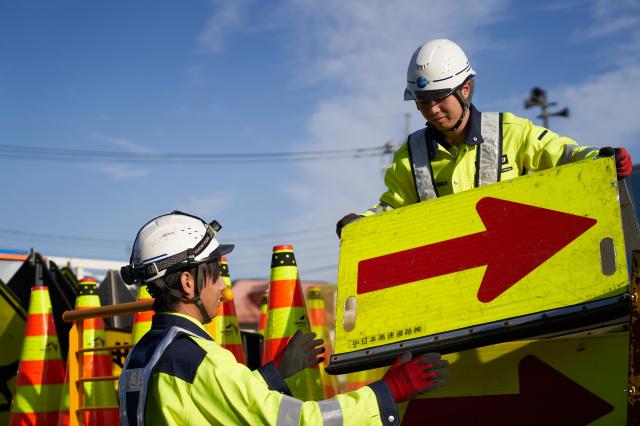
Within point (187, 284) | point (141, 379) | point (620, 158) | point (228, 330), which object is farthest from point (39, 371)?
point (620, 158)

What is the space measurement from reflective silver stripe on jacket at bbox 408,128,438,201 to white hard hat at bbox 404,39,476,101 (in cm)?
42

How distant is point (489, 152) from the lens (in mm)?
5121

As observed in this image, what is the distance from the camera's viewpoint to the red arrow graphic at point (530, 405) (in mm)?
4098

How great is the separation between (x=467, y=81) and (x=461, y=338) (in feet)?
6.30

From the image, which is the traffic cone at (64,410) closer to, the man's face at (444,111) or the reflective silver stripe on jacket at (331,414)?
the man's face at (444,111)

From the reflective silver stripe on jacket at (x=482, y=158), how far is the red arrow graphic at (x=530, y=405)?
132 centimetres

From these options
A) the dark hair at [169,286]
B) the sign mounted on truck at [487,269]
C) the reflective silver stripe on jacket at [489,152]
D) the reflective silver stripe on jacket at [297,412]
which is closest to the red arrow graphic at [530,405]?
the sign mounted on truck at [487,269]

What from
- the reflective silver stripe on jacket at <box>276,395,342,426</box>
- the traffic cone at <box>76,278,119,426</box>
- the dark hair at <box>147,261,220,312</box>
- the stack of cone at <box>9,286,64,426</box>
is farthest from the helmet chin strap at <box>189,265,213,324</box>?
the stack of cone at <box>9,286,64,426</box>

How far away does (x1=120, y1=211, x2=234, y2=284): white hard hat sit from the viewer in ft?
11.3

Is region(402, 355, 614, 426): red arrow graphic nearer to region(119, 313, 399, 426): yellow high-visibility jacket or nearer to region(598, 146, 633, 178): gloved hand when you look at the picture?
region(598, 146, 633, 178): gloved hand

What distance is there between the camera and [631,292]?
3.48 metres

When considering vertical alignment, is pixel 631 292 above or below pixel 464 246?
below

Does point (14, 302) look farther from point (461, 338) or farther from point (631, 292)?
point (631, 292)

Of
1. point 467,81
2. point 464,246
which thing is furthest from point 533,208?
point 467,81
